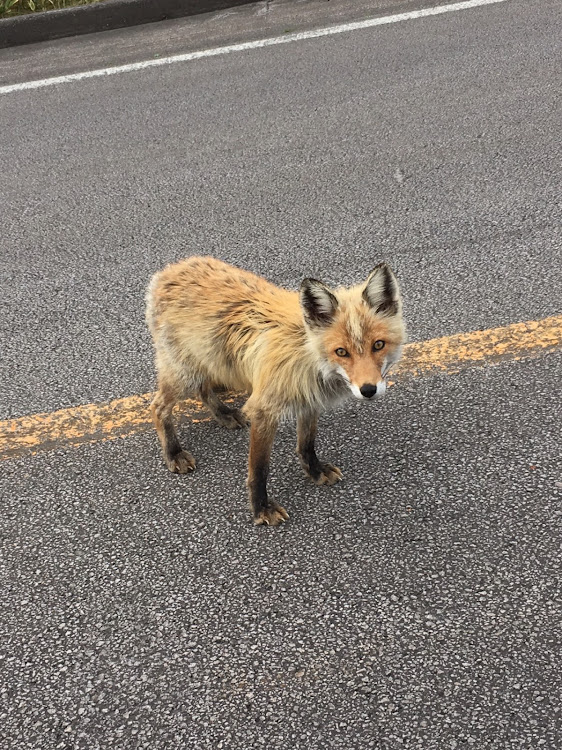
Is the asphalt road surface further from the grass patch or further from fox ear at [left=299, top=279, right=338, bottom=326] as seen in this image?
the grass patch

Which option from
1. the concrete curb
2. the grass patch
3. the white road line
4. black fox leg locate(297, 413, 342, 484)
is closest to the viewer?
black fox leg locate(297, 413, 342, 484)

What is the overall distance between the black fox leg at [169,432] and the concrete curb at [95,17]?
722 centimetres

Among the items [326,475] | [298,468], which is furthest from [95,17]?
[326,475]

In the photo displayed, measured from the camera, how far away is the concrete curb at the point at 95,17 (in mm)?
9062

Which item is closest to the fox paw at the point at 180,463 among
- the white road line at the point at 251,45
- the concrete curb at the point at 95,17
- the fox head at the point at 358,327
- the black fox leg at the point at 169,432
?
the black fox leg at the point at 169,432

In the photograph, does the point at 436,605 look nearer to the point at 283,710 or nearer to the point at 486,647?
the point at 486,647

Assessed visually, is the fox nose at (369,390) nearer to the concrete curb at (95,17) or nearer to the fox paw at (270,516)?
the fox paw at (270,516)

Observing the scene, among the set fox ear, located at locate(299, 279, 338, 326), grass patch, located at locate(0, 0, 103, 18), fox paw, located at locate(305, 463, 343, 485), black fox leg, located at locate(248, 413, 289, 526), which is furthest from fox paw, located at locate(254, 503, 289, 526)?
grass patch, located at locate(0, 0, 103, 18)

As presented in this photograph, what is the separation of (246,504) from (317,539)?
0.40 meters

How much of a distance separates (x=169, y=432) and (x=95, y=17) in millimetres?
7512

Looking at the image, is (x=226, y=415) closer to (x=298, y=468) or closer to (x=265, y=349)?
(x=298, y=468)

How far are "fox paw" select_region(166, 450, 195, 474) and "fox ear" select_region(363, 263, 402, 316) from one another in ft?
3.95

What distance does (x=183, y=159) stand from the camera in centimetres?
622

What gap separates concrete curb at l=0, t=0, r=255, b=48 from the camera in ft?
29.7
